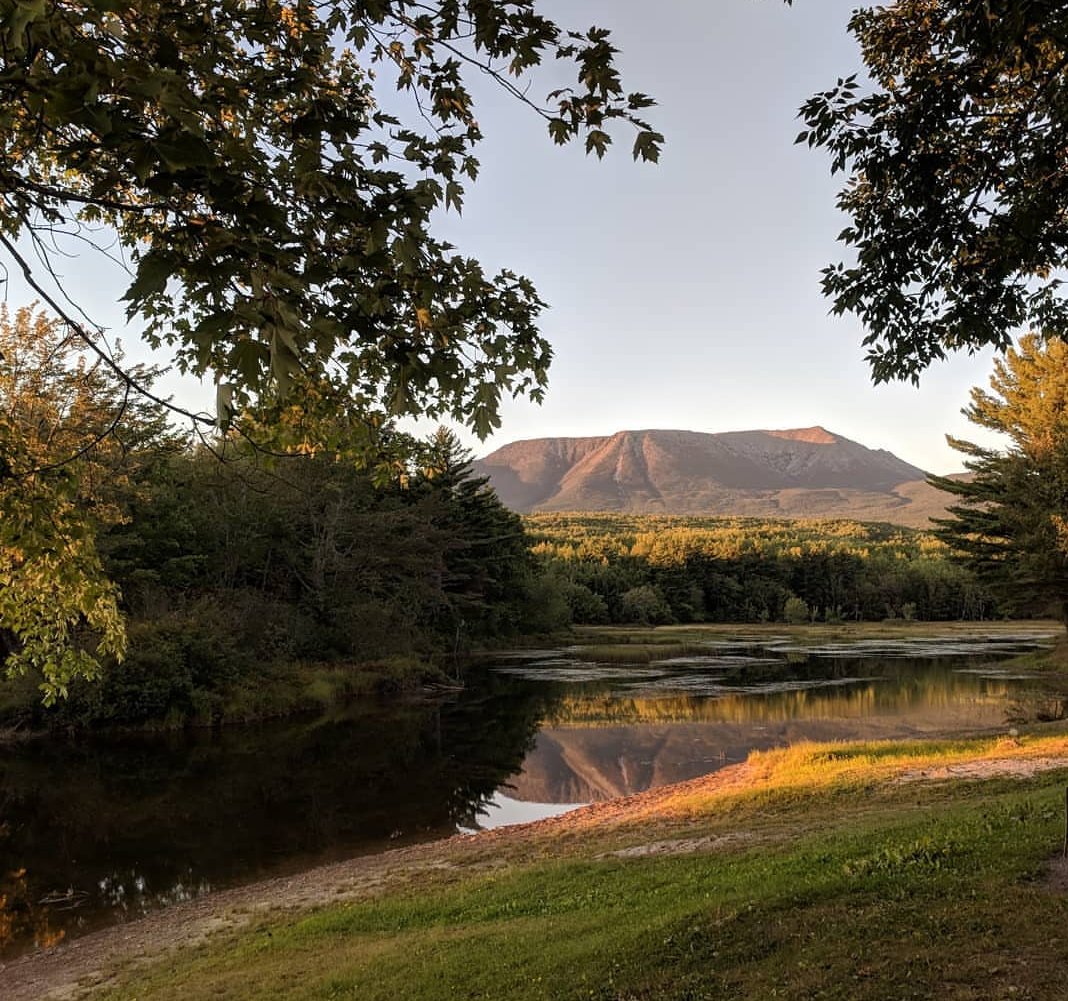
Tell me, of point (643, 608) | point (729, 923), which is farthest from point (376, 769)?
point (643, 608)

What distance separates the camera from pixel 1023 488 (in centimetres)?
3916

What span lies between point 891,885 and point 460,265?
638 cm

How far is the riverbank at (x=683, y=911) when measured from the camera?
5.53 metres

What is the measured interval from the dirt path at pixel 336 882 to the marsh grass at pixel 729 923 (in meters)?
0.55

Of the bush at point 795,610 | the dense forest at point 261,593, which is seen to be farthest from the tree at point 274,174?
the bush at point 795,610

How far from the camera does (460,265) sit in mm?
5457

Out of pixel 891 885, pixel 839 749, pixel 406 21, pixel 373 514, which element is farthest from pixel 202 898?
pixel 373 514

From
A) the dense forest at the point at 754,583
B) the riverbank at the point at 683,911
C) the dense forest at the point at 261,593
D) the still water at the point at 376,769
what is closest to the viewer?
the riverbank at the point at 683,911

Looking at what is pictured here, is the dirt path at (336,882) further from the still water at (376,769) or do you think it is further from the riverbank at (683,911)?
the still water at (376,769)

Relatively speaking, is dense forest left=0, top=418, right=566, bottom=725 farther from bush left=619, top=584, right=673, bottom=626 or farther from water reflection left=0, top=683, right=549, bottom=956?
bush left=619, top=584, right=673, bottom=626

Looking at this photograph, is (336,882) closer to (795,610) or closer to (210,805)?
(210,805)

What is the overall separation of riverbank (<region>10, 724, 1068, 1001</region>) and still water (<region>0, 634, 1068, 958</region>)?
2638mm

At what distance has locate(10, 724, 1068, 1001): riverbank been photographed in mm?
5531

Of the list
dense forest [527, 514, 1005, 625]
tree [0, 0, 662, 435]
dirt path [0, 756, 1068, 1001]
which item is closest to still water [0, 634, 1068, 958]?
dirt path [0, 756, 1068, 1001]
